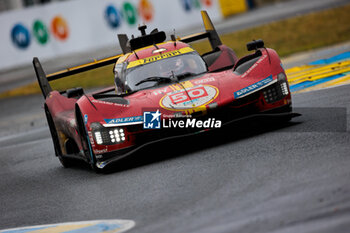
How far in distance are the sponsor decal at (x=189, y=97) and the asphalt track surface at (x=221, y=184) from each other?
1.20 ft

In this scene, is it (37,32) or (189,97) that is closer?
(189,97)

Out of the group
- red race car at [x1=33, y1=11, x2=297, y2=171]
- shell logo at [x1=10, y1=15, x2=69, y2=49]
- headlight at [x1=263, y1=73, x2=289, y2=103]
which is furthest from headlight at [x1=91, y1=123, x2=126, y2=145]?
shell logo at [x1=10, y1=15, x2=69, y2=49]

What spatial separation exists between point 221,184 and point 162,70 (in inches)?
140

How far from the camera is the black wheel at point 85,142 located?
862 centimetres

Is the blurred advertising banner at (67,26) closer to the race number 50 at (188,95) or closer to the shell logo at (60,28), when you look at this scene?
the shell logo at (60,28)

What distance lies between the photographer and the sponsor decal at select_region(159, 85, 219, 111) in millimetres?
8305

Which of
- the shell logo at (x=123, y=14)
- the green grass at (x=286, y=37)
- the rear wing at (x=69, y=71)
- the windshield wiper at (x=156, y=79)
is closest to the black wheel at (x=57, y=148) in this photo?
the rear wing at (x=69, y=71)

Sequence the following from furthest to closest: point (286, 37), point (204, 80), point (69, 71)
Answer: point (286, 37) → point (69, 71) → point (204, 80)

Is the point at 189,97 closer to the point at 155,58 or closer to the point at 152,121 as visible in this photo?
the point at 152,121

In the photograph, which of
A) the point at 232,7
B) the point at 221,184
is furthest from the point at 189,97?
the point at 232,7

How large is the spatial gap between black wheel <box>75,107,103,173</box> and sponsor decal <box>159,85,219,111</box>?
984mm

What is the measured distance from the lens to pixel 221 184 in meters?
6.43

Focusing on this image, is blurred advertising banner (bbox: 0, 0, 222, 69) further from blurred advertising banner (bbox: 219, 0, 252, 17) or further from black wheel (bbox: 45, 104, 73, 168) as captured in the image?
black wheel (bbox: 45, 104, 73, 168)

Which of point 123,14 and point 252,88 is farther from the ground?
point 252,88
